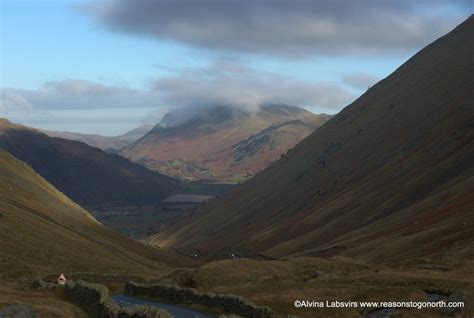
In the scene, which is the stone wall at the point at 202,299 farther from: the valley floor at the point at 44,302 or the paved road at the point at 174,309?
the valley floor at the point at 44,302

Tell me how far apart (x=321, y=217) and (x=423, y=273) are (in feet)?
442

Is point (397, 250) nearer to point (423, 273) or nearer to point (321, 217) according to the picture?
point (423, 273)

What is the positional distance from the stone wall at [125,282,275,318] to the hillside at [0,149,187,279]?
30.3 meters

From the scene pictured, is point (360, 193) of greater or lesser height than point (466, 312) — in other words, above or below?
above

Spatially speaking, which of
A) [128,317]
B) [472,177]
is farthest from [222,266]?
[472,177]

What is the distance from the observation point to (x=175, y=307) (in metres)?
50.2

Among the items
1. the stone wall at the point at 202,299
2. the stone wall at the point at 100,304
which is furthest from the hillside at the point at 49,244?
the stone wall at the point at 100,304

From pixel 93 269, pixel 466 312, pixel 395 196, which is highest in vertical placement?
pixel 395 196

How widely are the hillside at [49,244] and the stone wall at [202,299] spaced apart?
30275mm

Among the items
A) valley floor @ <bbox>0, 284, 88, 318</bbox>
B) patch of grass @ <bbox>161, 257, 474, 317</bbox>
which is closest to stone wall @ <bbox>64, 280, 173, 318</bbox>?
valley floor @ <bbox>0, 284, 88, 318</bbox>

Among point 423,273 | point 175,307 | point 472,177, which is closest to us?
point 175,307

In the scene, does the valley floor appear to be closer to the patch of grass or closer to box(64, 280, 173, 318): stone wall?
box(64, 280, 173, 318): stone wall

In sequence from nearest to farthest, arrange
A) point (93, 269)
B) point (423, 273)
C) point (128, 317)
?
point (128, 317) → point (423, 273) → point (93, 269)

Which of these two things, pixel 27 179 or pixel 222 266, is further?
pixel 27 179
